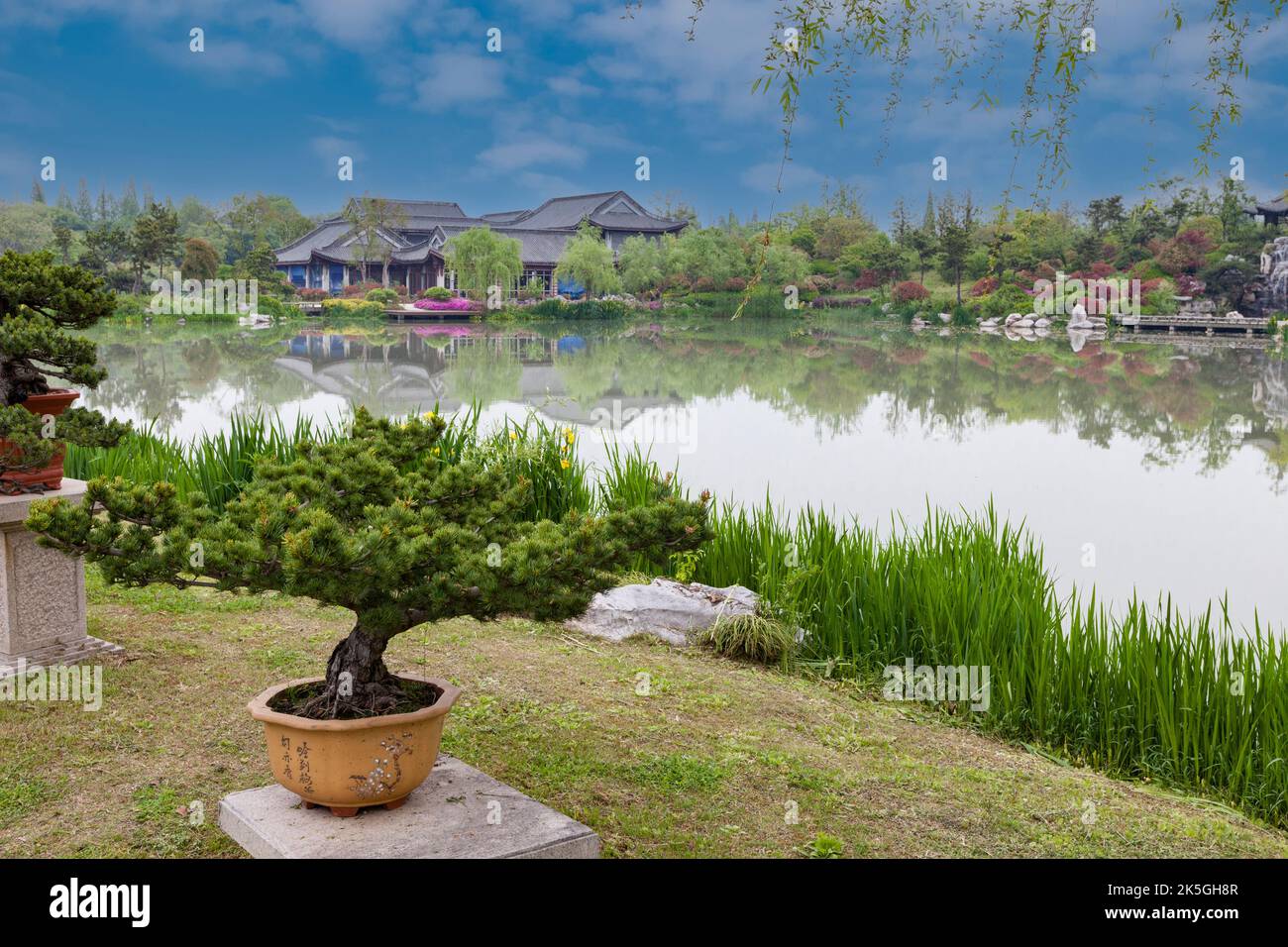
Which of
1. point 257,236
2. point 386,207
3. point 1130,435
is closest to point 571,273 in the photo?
point 386,207

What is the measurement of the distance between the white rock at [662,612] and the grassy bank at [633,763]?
297 millimetres

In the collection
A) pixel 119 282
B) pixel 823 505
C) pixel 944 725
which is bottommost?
pixel 944 725

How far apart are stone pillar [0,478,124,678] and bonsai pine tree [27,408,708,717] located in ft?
4.41

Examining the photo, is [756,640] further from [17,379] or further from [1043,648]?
[17,379]

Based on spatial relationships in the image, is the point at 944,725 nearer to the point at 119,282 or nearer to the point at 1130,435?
the point at 1130,435

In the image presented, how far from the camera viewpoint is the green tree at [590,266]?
30250 millimetres

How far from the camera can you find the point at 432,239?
105 ft

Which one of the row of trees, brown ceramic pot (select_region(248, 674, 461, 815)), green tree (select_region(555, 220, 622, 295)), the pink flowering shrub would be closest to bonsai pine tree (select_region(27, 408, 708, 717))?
brown ceramic pot (select_region(248, 674, 461, 815))

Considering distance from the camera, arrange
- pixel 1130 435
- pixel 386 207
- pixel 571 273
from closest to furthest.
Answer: pixel 1130 435 < pixel 571 273 < pixel 386 207

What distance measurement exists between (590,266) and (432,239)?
5.27 metres

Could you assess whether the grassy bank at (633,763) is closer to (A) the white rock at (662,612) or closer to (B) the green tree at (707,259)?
(A) the white rock at (662,612)

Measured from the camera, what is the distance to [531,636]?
4328 mm

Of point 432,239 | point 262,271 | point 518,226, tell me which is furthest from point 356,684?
point 518,226

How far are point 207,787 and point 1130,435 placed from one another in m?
12.4
